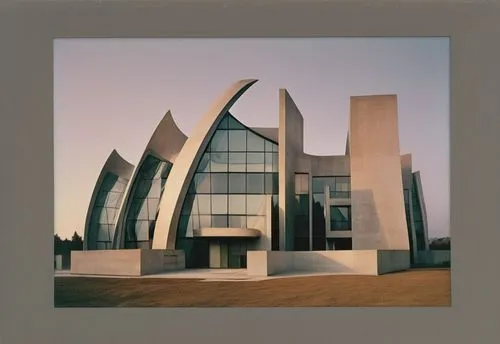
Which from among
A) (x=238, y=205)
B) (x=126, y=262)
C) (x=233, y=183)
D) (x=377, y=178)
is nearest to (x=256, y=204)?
(x=238, y=205)

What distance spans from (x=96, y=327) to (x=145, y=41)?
4001 mm

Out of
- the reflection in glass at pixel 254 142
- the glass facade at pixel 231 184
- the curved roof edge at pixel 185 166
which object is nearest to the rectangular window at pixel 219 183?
the glass facade at pixel 231 184

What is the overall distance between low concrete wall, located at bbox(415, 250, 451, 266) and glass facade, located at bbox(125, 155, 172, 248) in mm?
3880

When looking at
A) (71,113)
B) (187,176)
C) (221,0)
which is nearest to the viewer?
(221,0)

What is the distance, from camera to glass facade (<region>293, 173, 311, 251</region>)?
33.8 feet

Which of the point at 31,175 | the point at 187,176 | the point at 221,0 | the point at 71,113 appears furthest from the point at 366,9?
the point at 31,175

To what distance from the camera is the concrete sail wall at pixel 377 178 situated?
10234 millimetres

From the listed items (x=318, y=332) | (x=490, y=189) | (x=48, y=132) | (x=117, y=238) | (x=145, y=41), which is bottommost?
(x=318, y=332)

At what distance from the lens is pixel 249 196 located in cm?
1052

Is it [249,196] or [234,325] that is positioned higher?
[249,196]

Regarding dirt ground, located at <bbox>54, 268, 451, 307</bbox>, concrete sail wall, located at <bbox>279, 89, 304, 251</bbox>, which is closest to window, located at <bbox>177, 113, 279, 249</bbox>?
concrete sail wall, located at <bbox>279, 89, 304, 251</bbox>

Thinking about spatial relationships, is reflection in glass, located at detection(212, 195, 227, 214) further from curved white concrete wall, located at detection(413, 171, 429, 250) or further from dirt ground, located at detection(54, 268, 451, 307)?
curved white concrete wall, located at detection(413, 171, 429, 250)

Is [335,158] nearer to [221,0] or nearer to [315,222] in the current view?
[315,222]

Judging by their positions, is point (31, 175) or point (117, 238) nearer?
point (31, 175)
